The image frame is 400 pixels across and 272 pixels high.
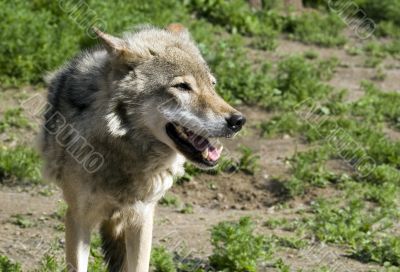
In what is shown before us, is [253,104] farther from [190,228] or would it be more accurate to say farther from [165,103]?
[165,103]

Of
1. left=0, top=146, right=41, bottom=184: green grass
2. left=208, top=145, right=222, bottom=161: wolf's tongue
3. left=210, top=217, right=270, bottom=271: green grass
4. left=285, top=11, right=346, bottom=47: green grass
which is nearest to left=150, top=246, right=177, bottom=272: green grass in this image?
Answer: left=210, top=217, right=270, bottom=271: green grass

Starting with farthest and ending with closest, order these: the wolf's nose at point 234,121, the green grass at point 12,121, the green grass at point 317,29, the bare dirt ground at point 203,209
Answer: the green grass at point 317,29, the green grass at point 12,121, the bare dirt ground at point 203,209, the wolf's nose at point 234,121

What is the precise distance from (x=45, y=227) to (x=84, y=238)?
5.29 ft

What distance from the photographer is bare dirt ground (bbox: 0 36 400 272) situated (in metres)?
6.82

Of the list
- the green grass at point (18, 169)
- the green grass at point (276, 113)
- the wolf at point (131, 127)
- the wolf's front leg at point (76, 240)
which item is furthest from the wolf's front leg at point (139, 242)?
the green grass at point (18, 169)

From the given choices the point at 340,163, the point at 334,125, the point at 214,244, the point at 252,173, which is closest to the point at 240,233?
the point at 214,244

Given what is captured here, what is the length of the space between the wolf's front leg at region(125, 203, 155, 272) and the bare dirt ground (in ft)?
3.12

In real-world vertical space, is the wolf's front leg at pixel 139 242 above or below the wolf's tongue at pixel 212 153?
below

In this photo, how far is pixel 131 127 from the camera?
17.7 feet

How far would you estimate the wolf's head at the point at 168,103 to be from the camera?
5.31 meters

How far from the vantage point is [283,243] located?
7.18 metres

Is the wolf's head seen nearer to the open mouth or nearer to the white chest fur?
the open mouth

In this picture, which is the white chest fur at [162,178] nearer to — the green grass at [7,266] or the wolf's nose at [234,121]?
the wolf's nose at [234,121]

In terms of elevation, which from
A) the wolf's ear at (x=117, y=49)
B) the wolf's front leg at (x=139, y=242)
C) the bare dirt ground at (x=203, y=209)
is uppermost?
the wolf's ear at (x=117, y=49)
